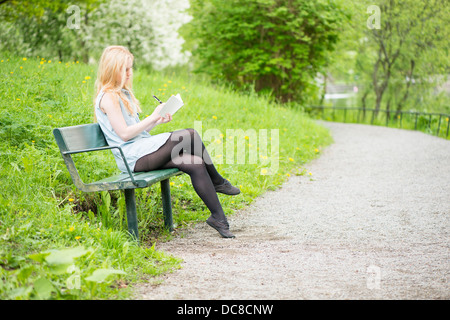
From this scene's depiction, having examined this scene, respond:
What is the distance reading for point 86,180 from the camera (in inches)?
176

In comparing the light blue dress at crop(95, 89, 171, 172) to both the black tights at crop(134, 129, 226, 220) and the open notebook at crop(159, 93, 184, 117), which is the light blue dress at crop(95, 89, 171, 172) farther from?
the open notebook at crop(159, 93, 184, 117)

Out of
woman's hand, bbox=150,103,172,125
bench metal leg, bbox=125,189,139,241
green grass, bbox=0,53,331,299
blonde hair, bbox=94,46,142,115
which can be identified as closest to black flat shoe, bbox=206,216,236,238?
green grass, bbox=0,53,331,299

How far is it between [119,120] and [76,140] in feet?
1.21

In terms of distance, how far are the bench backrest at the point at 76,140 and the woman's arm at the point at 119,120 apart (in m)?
0.23

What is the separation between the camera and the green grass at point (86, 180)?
260 cm

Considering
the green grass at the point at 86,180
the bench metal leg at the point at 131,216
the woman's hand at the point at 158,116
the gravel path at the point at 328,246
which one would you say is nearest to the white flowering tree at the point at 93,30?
the green grass at the point at 86,180

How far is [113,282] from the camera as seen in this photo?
2.76 metres

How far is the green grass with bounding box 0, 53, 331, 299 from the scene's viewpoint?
2.60m

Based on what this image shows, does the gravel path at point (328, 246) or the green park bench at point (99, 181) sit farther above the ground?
the green park bench at point (99, 181)

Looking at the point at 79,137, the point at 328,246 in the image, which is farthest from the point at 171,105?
the point at 328,246

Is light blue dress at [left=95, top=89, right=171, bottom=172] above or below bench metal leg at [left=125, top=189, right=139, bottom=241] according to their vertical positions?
above

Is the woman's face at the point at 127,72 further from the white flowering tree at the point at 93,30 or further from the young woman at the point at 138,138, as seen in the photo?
the white flowering tree at the point at 93,30

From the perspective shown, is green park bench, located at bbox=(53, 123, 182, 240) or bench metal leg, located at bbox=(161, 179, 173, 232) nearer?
green park bench, located at bbox=(53, 123, 182, 240)
